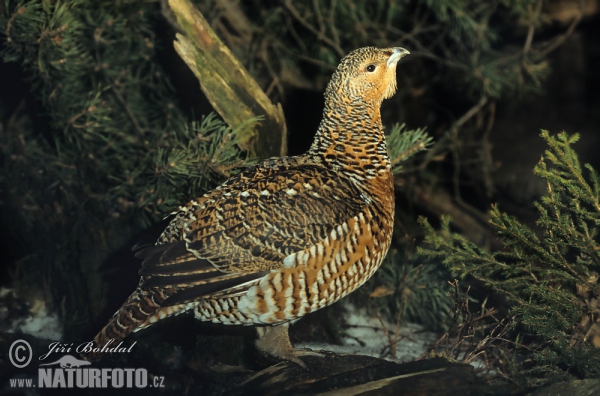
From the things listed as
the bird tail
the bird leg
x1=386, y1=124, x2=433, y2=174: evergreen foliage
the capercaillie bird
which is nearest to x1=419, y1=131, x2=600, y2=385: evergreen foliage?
the capercaillie bird

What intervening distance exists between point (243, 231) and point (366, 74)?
931mm

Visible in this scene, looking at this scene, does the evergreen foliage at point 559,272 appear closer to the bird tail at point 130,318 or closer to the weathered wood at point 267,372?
the weathered wood at point 267,372

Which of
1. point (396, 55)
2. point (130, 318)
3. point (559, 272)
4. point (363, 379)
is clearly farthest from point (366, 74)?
point (130, 318)

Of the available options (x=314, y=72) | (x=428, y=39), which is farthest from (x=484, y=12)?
(x=314, y=72)

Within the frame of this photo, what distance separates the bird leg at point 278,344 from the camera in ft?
10.0

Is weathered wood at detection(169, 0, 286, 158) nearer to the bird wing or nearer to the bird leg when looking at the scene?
the bird wing

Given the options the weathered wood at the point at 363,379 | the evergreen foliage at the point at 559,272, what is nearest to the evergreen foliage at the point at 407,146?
the evergreen foliage at the point at 559,272

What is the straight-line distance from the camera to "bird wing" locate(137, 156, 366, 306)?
272 cm

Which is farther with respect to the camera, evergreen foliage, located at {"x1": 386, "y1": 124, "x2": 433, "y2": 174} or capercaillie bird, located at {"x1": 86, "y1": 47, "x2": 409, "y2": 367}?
evergreen foliage, located at {"x1": 386, "y1": 124, "x2": 433, "y2": 174}

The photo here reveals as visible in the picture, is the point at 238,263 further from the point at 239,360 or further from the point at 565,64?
the point at 565,64

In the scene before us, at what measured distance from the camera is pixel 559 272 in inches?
112

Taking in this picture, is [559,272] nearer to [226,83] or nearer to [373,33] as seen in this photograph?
[226,83]

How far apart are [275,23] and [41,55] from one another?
5.92 ft

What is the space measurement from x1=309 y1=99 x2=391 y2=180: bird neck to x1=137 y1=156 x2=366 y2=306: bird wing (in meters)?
0.14
